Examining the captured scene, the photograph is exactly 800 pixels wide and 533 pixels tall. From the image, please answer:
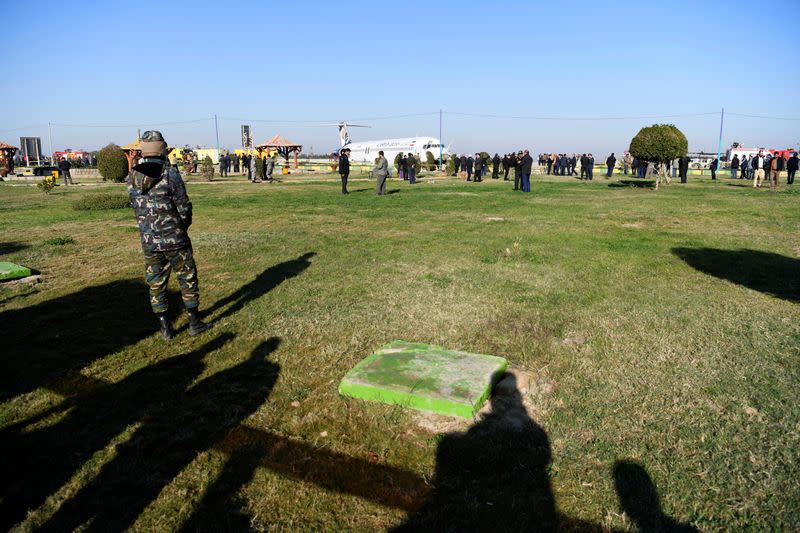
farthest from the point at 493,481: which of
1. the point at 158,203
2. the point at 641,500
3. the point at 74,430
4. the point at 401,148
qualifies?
the point at 401,148

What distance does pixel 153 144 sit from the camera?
501cm

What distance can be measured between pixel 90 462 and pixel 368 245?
722 centimetres

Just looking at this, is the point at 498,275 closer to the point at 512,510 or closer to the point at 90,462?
the point at 512,510

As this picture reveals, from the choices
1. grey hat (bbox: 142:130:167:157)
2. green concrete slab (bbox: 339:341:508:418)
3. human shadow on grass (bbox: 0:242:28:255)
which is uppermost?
grey hat (bbox: 142:130:167:157)

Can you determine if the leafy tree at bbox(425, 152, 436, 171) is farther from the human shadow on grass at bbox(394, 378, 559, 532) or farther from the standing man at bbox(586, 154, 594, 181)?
the human shadow on grass at bbox(394, 378, 559, 532)

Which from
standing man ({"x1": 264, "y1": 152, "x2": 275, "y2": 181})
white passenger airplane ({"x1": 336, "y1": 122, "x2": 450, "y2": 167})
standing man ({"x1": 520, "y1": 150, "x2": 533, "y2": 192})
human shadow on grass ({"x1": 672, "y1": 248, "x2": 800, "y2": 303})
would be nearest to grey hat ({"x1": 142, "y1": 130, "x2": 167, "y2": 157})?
human shadow on grass ({"x1": 672, "y1": 248, "x2": 800, "y2": 303})

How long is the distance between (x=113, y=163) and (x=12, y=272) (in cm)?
2603

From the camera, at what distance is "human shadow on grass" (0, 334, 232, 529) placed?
289 cm

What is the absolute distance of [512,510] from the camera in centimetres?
267

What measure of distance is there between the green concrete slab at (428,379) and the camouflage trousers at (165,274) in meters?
2.17

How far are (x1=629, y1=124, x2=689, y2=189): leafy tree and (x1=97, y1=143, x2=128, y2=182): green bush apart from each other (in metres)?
27.9

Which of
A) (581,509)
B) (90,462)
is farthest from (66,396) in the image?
(581,509)

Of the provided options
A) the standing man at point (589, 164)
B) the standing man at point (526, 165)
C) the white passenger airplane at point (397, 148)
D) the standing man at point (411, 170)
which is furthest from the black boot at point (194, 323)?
the white passenger airplane at point (397, 148)

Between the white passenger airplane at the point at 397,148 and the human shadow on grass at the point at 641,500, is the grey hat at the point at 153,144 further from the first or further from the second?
the white passenger airplane at the point at 397,148
